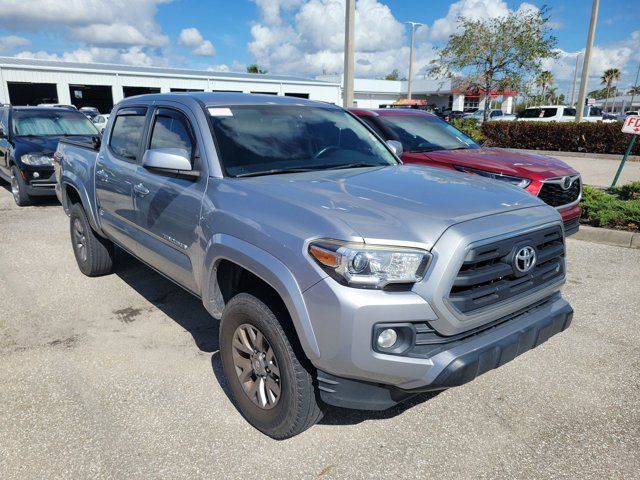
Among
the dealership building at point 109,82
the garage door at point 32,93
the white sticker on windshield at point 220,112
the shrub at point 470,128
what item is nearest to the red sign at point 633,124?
the white sticker on windshield at point 220,112

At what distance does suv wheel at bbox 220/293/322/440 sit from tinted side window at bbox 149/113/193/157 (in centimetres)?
127

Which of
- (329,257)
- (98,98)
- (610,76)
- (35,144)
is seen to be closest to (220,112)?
(329,257)

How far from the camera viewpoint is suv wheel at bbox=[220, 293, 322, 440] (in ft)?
8.32

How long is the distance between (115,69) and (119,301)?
37025mm

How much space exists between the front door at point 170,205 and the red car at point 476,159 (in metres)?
2.33

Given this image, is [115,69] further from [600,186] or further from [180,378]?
[180,378]

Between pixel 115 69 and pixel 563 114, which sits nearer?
pixel 563 114

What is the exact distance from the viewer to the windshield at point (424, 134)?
6.86m

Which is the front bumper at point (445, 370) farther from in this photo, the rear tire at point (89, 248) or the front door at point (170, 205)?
the rear tire at point (89, 248)

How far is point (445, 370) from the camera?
231 cm

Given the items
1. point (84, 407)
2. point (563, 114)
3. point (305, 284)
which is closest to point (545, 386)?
point (305, 284)

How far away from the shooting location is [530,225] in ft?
8.85

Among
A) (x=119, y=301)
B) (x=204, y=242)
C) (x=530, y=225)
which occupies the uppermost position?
(x=530, y=225)

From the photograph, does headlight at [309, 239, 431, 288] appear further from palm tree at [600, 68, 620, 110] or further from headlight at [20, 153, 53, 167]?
palm tree at [600, 68, 620, 110]
